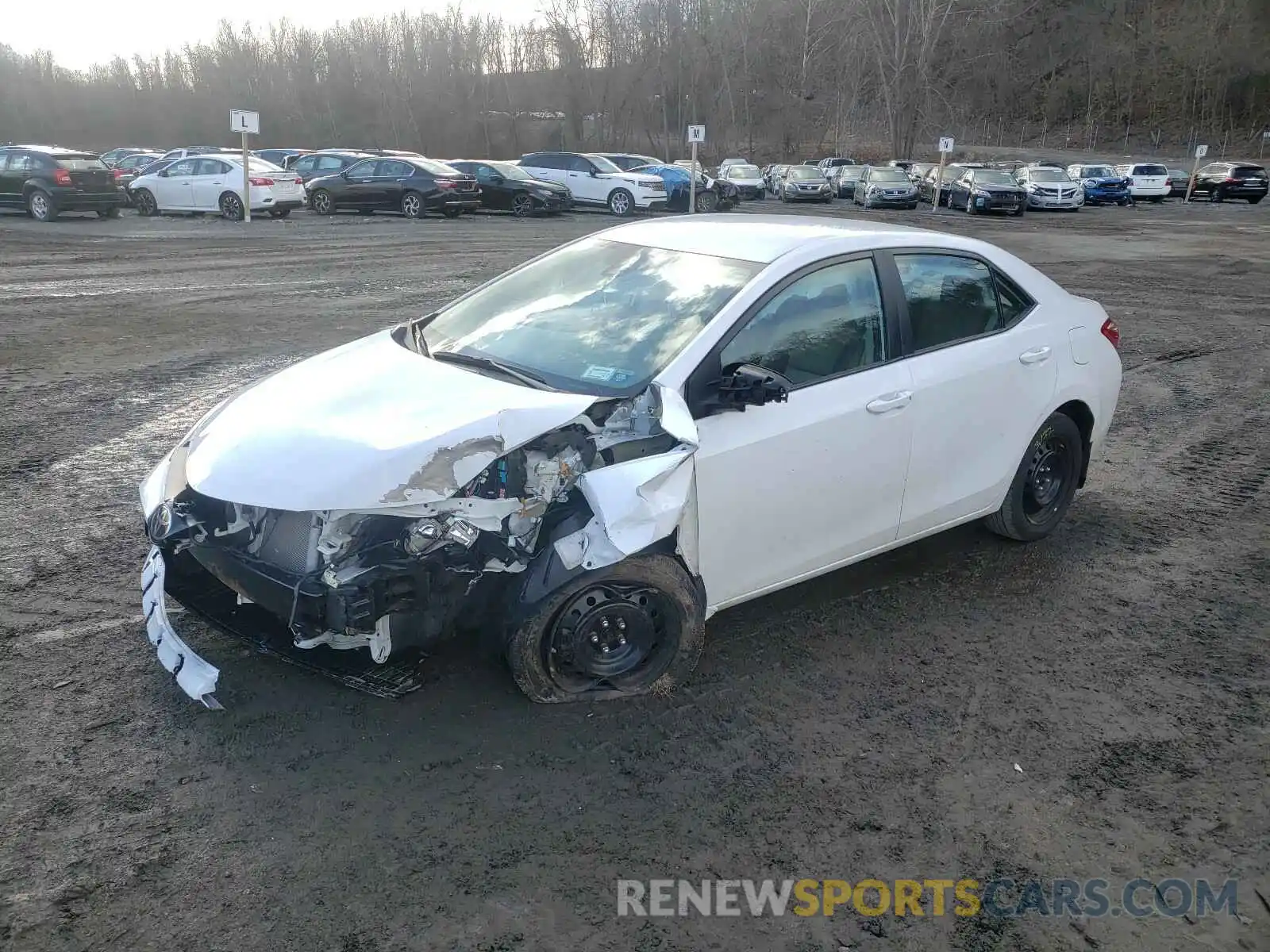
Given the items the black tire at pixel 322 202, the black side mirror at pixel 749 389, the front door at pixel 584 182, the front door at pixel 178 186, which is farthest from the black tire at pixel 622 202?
the black side mirror at pixel 749 389

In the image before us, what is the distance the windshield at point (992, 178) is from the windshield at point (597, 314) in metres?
29.7

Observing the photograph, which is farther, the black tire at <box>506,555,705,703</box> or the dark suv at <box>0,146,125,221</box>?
the dark suv at <box>0,146,125,221</box>

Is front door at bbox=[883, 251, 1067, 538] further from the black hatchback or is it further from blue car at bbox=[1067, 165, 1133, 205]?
blue car at bbox=[1067, 165, 1133, 205]

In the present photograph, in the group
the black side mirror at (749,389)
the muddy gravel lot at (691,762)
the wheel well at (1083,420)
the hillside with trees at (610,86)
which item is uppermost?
the hillside with trees at (610,86)

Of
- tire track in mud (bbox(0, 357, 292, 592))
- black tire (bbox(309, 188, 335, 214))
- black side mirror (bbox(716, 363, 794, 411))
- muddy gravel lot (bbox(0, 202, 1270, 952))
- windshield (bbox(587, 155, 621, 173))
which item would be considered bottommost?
muddy gravel lot (bbox(0, 202, 1270, 952))

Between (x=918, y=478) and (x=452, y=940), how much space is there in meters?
2.82

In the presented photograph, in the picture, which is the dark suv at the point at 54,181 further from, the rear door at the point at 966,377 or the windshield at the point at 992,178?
the windshield at the point at 992,178

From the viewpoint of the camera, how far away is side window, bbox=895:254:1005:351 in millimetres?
4492

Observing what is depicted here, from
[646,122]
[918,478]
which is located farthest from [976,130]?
[918,478]

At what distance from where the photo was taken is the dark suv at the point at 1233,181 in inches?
1534

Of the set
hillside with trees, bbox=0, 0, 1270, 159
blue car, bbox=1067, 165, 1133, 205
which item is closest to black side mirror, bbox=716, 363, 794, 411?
blue car, bbox=1067, 165, 1133, 205

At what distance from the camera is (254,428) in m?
3.67

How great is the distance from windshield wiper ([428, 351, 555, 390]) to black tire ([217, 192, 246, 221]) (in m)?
21.5

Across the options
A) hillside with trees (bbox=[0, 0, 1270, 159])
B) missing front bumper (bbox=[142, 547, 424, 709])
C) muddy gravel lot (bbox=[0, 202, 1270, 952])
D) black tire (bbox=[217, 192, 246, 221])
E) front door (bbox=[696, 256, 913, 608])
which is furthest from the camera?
hillside with trees (bbox=[0, 0, 1270, 159])
